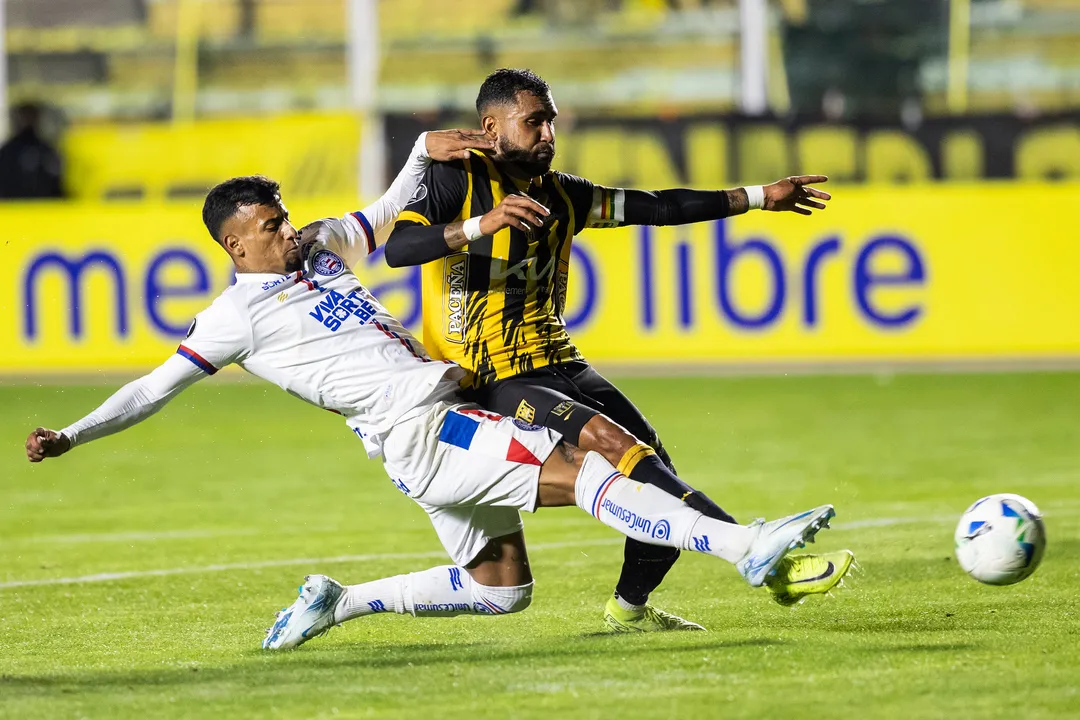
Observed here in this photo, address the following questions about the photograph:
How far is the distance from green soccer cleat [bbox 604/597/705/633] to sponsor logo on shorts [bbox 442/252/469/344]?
1070 millimetres

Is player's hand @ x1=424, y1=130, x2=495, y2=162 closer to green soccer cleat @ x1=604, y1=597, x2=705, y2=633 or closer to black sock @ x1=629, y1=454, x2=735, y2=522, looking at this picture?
black sock @ x1=629, y1=454, x2=735, y2=522

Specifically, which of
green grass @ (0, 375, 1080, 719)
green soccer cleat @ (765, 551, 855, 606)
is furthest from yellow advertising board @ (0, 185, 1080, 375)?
green soccer cleat @ (765, 551, 855, 606)

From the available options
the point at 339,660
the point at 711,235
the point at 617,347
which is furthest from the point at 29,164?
the point at 339,660

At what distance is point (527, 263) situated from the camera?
18.6 ft

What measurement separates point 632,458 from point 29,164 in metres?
11.3

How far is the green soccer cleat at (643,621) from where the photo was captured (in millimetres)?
5664

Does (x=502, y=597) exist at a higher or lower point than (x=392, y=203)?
lower

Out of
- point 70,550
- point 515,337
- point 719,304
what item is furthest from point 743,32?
point 515,337

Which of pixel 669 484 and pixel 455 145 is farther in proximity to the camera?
pixel 455 145

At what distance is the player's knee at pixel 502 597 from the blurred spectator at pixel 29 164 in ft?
35.3

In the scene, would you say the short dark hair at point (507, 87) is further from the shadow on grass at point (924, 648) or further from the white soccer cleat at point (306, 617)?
the shadow on grass at point (924, 648)

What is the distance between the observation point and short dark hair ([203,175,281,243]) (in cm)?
535

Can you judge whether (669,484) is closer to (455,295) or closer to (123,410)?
(455,295)

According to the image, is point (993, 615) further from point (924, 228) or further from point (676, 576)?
point (924, 228)
